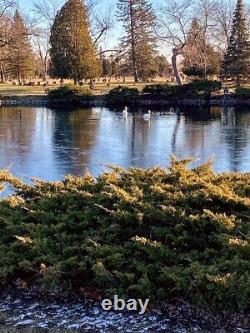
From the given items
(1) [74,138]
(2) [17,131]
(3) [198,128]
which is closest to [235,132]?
(3) [198,128]

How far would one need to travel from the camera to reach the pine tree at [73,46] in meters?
51.0

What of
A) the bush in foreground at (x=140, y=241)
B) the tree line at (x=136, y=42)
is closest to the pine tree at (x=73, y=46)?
the tree line at (x=136, y=42)

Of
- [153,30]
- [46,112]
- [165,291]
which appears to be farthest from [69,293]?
[153,30]

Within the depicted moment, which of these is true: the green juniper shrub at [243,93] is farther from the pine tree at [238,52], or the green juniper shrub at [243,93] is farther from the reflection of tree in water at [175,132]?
the reflection of tree in water at [175,132]

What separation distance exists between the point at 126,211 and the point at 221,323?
146 centimetres

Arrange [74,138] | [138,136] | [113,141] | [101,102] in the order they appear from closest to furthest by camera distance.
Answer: [113,141]
[74,138]
[138,136]
[101,102]

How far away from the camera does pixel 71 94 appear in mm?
41625

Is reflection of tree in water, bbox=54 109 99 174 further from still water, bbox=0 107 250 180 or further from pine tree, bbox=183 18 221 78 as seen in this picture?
pine tree, bbox=183 18 221 78

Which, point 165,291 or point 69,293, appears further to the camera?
point 69,293

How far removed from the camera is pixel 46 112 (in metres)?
33.9

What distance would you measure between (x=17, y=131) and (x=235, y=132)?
33.5 ft

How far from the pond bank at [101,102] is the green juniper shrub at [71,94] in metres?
0.28

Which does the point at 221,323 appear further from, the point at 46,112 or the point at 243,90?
the point at 243,90

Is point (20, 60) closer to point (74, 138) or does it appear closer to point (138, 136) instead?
point (138, 136)
